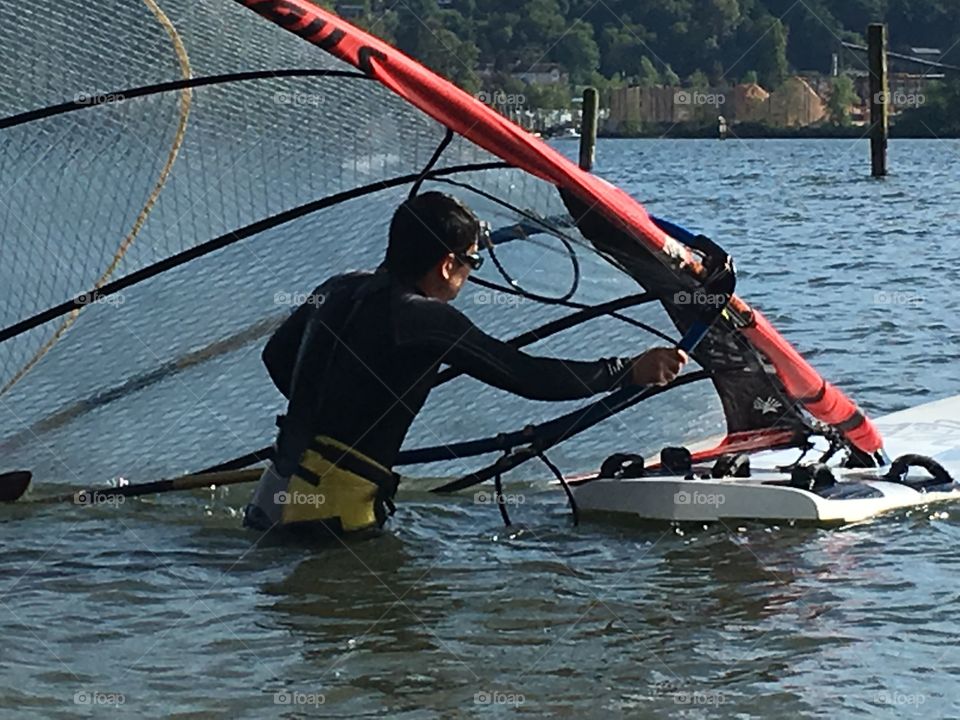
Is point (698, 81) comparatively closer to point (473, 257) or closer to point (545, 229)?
point (545, 229)

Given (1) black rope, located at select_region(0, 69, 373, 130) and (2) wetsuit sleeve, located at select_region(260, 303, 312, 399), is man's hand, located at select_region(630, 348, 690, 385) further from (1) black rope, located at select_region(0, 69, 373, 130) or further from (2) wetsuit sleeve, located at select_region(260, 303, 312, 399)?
(1) black rope, located at select_region(0, 69, 373, 130)

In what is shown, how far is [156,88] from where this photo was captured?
8.29 m

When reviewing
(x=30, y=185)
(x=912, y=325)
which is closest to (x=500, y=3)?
(x=912, y=325)

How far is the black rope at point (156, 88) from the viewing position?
8203 mm

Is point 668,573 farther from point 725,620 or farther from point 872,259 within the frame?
point 872,259

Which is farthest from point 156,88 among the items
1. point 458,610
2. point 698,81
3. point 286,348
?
point 698,81

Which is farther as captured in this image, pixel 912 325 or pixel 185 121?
pixel 912 325

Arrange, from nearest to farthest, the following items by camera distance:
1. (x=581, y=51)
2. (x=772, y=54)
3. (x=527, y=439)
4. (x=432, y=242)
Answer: (x=432, y=242) < (x=527, y=439) < (x=581, y=51) < (x=772, y=54)

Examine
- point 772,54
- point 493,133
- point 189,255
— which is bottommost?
point 189,255

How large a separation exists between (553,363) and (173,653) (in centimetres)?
166

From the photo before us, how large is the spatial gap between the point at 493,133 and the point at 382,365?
1.06 m

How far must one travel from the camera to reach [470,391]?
29.2 feet

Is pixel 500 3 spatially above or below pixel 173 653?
above

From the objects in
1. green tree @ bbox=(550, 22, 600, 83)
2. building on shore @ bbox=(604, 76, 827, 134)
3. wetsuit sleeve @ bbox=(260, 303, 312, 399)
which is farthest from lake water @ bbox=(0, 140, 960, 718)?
building on shore @ bbox=(604, 76, 827, 134)
